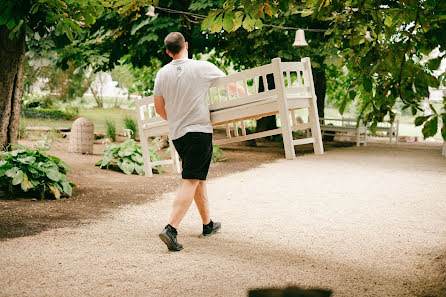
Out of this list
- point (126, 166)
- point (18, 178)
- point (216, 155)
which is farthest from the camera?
point (216, 155)

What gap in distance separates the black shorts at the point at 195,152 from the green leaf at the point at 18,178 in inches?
147

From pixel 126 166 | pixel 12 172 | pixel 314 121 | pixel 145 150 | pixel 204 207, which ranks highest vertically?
pixel 314 121

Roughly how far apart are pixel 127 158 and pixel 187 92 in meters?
7.02

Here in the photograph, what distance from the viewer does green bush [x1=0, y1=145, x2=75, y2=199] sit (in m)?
7.57

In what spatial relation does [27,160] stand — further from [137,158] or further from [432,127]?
[432,127]

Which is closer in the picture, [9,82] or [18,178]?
[18,178]

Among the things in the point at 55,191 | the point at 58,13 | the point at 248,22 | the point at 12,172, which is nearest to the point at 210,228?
the point at 248,22

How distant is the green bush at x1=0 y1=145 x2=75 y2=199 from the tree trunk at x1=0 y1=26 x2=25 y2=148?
65 cm

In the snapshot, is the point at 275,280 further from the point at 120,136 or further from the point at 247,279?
the point at 120,136

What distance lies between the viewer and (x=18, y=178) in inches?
296

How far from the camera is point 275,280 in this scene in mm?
4145

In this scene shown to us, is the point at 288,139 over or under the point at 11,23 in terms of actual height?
under

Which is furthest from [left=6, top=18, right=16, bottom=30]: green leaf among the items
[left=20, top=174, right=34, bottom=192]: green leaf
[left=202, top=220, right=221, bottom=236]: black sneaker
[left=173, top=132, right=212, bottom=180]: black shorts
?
[left=202, top=220, right=221, bottom=236]: black sneaker

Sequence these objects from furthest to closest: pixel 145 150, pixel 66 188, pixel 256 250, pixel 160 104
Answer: pixel 66 188 → pixel 145 150 → pixel 256 250 → pixel 160 104
